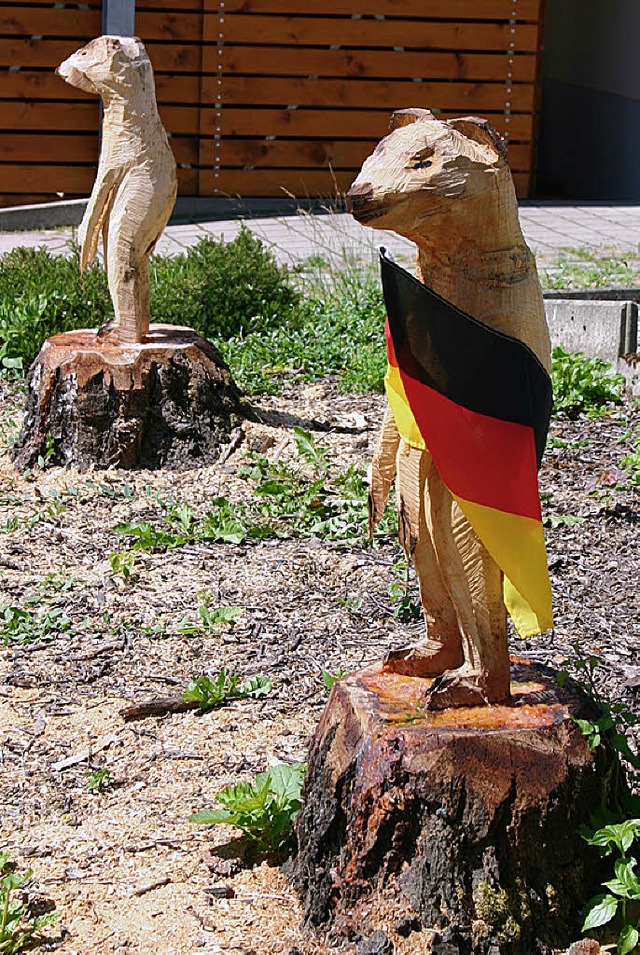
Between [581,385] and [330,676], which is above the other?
[581,385]

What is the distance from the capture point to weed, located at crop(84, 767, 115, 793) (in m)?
3.62

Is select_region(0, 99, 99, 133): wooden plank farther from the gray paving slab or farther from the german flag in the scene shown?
the german flag

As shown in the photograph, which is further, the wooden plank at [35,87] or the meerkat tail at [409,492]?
the wooden plank at [35,87]

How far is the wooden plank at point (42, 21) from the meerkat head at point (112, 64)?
6.60 m

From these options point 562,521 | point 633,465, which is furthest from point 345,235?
point 562,521

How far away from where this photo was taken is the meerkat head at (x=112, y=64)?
5875 millimetres

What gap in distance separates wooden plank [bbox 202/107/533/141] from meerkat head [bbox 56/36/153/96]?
6.72m

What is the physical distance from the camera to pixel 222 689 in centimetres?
409

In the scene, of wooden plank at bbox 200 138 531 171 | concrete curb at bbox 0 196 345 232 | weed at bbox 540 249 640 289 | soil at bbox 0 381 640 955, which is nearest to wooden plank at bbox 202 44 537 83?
wooden plank at bbox 200 138 531 171

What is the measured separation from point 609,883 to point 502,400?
1.12 meters

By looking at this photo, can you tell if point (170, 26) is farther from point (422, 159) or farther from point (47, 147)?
point (422, 159)

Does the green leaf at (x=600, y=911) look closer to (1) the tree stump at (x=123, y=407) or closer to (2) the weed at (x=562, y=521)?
(2) the weed at (x=562, y=521)

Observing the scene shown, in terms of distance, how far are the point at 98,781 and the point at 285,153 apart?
1009cm

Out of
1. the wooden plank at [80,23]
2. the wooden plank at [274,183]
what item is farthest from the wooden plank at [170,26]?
the wooden plank at [274,183]
